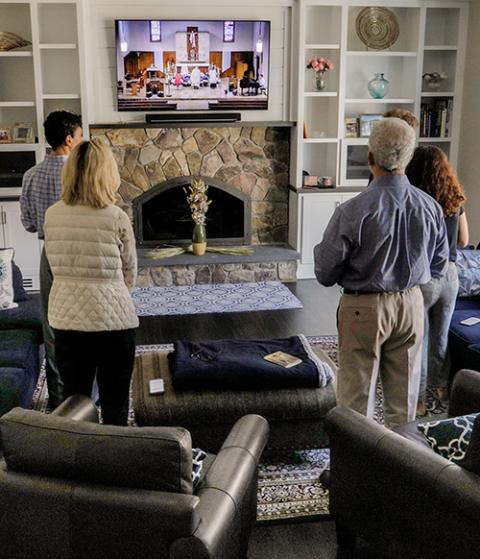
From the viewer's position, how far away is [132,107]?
19.9 feet

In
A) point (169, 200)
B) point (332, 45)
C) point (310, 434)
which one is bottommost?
point (310, 434)

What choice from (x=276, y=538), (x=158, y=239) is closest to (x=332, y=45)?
(x=158, y=239)

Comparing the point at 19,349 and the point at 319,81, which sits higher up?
the point at 319,81

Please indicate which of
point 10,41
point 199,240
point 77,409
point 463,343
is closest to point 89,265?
point 77,409

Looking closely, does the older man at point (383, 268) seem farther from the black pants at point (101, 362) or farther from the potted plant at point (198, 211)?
the potted plant at point (198, 211)

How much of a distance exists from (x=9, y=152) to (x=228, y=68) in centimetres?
198

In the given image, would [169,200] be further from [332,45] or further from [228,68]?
[332,45]

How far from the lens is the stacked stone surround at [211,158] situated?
630 cm

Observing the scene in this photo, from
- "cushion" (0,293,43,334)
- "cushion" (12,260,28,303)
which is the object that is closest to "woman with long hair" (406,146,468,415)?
"cushion" (0,293,43,334)

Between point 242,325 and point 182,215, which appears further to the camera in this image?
point 182,215

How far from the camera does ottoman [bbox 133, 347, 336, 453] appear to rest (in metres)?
3.07

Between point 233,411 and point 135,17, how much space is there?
161 inches

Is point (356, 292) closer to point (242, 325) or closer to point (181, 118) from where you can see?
point (242, 325)

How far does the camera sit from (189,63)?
6.04 m
